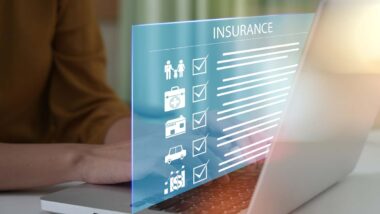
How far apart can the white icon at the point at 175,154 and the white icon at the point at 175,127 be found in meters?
0.02

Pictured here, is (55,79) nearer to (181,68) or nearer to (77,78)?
(77,78)

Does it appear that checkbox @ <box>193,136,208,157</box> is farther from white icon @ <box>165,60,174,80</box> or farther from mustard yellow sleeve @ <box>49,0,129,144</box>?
mustard yellow sleeve @ <box>49,0,129,144</box>

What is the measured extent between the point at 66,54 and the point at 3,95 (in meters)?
0.18

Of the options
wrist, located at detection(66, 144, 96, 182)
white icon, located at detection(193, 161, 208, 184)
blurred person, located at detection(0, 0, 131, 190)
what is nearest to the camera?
white icon, located at detection(193, 161, 208, 184)

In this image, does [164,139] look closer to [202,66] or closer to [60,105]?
[202,66]

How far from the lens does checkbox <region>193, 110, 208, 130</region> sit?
0.72 m

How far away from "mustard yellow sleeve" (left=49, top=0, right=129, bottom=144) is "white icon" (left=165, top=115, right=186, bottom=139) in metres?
0.73

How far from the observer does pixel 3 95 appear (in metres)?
1.36

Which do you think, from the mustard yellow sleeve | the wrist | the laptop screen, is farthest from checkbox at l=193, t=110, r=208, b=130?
the mustard yellow sleeve

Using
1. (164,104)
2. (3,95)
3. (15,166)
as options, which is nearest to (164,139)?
(164,104)

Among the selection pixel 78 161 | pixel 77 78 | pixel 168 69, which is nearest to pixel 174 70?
pixel 168 69

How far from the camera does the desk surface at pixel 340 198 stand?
91 cm

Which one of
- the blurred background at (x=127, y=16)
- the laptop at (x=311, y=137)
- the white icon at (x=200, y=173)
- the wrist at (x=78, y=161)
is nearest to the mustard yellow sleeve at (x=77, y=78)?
the wrist at (x=78, y=161)

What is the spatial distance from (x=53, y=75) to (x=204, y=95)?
2.63 ft
